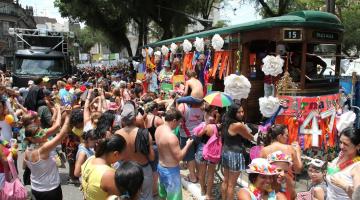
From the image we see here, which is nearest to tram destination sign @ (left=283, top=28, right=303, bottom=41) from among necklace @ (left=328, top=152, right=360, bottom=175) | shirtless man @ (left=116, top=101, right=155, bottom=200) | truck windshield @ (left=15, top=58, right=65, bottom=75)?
shirtless man @ (left=116, top=101, right=155, bottom=200)

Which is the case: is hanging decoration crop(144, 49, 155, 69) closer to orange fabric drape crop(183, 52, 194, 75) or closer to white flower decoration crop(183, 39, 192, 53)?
orange fabric drape crop(183, 52, 194, 75)

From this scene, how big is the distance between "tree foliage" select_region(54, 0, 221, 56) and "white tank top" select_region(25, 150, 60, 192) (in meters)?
21.6

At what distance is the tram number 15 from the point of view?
291 inches

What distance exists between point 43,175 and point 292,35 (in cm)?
537

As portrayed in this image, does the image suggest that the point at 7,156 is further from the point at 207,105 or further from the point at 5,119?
the point at 207,105

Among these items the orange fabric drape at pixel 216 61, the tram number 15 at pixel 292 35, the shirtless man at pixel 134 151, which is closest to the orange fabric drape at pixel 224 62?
the orange fabric drape at pixel 216 61

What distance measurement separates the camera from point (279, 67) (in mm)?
7250

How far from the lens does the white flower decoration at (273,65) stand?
721 centimetres

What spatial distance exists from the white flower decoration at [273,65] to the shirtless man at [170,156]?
2.93 m

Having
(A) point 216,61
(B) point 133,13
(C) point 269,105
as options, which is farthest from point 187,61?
(B) point 133,13

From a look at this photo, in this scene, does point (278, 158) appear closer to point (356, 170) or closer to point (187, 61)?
point (356, 170)

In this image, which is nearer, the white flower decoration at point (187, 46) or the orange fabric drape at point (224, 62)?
the orange fabric drape at point (224, 62)

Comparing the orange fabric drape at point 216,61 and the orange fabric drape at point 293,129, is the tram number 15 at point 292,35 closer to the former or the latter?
the orange fabric drape at point 293,129

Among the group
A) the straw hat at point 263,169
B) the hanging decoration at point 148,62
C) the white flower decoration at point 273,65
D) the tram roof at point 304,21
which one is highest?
the tram roof at point 304,21
